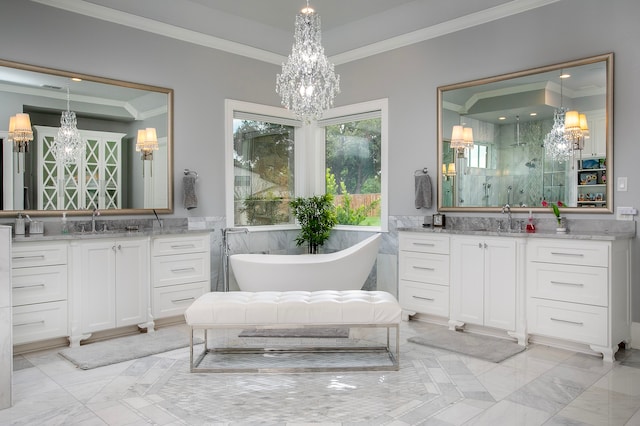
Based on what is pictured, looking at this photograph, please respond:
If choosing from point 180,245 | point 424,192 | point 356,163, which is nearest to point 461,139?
point 424,192

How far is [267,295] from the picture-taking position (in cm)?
362

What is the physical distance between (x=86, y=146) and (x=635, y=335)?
4.86 m

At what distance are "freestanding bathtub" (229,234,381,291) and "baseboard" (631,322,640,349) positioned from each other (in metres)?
2.26

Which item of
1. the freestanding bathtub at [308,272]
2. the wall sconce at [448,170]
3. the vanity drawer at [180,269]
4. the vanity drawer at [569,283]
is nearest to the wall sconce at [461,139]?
the wall sconce at [448,170]

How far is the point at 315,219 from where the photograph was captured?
5.91 m

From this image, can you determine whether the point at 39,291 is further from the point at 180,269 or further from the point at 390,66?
the point at 390,66

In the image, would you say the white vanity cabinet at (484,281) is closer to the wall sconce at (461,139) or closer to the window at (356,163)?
the wall sconce at (461,139)

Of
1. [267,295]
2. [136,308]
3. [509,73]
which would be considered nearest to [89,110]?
[136,308]

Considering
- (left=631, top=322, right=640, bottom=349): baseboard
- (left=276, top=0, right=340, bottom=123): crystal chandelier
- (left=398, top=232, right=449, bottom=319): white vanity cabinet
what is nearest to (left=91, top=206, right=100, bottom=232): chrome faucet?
(left=276, top=0, right=340, bottom=123): crystal chandelier

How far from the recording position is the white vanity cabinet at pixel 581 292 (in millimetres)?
3605

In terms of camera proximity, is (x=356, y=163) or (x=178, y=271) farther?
(x=356, y=163)

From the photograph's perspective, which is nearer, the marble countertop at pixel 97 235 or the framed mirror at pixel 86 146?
the marble countertop at pixel 97 235

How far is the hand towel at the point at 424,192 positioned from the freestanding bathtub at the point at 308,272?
1.96ft

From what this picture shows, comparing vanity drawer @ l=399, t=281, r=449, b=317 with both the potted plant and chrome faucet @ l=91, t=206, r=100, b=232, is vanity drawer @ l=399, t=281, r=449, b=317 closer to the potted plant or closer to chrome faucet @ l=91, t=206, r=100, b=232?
the potted plant
